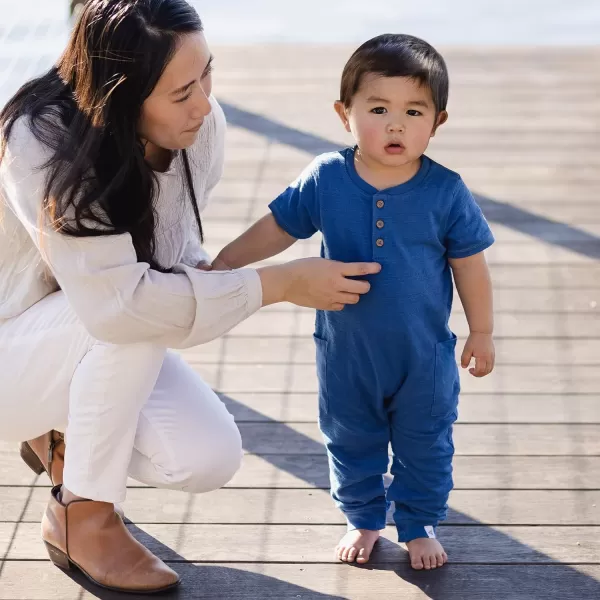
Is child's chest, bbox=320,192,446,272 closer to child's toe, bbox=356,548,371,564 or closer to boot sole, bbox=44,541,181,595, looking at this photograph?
child's toe, bbox=356,548,371,564

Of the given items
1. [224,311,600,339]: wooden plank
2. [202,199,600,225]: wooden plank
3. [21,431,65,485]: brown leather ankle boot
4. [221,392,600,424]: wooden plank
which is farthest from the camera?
[202,199,600,225]: wooden plank

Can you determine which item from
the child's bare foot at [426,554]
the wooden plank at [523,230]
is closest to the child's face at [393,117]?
the child's bare foot at [426,554]

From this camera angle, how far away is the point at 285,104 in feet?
16.0

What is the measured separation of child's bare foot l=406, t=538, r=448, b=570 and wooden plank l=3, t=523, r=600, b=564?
1.3 inches

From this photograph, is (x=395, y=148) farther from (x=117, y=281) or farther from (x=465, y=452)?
(x=465, y=452)

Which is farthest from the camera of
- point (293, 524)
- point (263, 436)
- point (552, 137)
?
point (552, 137)

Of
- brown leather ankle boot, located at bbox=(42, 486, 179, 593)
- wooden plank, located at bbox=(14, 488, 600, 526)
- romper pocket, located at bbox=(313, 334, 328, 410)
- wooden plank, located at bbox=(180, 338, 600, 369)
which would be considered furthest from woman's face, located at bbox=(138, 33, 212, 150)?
wooden plank, located at bbox=(180, 338, 600, 369)

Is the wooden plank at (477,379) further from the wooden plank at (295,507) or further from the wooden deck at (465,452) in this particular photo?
the wooden plank at (295,507)

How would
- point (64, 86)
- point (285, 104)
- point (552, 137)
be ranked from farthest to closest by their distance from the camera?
point (285, 104)
point (552, 137)
point (64, 86)

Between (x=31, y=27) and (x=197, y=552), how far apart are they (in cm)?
505

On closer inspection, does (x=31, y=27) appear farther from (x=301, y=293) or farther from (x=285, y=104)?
(x=301, y=293)

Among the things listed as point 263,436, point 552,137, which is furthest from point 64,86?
point 552,137

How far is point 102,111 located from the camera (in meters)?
1.73

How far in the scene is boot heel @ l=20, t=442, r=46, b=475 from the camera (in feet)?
7.68
